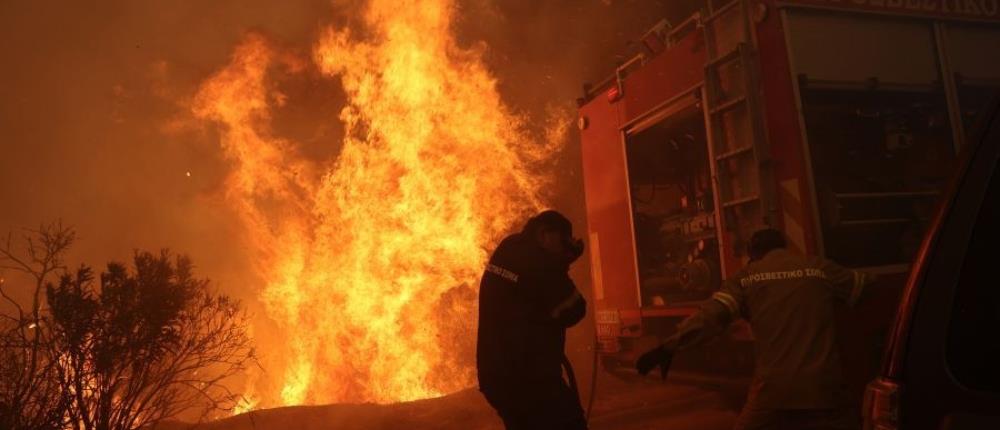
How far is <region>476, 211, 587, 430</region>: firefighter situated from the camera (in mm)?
3209

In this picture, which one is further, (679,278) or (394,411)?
(394,411)

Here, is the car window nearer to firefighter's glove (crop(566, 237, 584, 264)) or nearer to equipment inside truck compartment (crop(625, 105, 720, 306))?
firefighter's glove (crop(566, 237, 584, 264))

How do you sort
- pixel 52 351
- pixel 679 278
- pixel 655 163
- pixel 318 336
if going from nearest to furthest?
pixel 679 278, pixel 52 351, pixel 655 163, pixel 318 336

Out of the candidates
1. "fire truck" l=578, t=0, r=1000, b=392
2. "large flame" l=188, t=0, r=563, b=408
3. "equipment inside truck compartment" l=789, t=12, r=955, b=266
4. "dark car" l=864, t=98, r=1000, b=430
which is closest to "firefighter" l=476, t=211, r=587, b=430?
"dark car" l=864, t=98, r=1000, b=430

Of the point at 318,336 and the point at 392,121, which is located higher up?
the point at 392,121

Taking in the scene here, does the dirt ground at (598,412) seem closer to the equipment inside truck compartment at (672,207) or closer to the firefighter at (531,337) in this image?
the equipment inside truck compartment at (672,207)

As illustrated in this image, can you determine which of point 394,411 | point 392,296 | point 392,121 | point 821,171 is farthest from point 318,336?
point 821,171

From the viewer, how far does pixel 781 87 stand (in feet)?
14.6

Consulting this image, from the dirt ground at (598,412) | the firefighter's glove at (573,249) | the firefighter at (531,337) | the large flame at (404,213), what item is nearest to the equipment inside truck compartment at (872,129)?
the dirt ground at (598,412)

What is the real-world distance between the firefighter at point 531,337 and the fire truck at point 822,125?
189 centimetres

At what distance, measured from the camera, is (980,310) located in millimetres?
1429

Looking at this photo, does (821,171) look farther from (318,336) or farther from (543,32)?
(318,336)

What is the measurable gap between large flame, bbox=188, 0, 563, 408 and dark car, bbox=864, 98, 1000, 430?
10.5 meters

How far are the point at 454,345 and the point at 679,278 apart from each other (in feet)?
23.8
